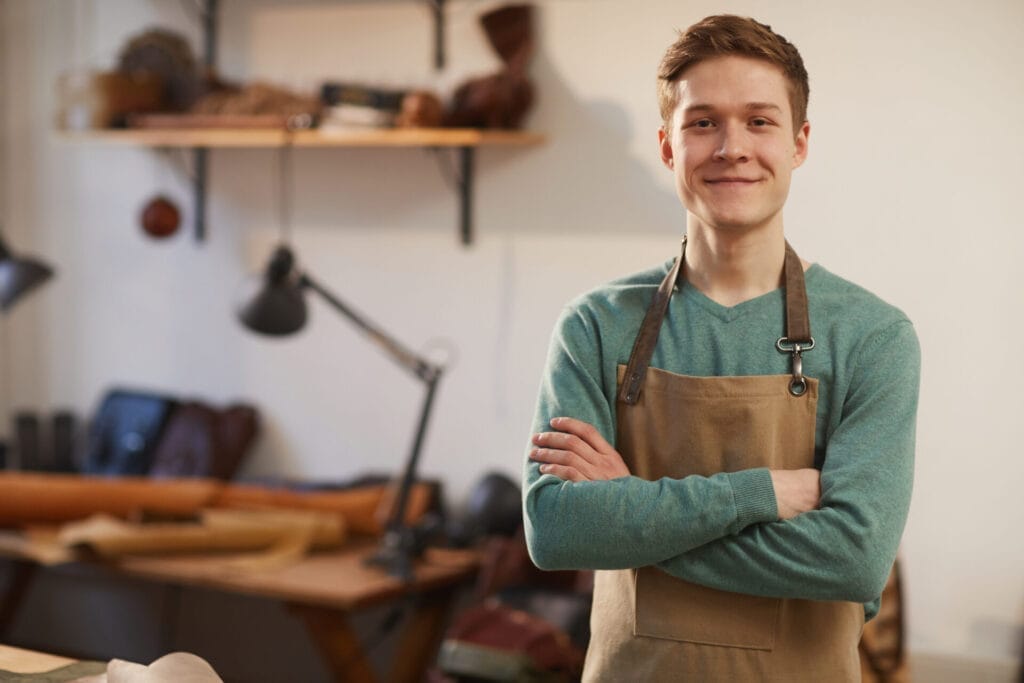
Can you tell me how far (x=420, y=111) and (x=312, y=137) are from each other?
1.09ft

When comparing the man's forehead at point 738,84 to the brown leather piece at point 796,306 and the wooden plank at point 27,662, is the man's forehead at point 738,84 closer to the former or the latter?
the brown leather piece at point 796,306

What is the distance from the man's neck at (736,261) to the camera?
1746 millimetres

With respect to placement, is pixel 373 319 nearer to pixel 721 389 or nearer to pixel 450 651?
pixel 450 651

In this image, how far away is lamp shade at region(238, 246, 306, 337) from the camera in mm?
3436

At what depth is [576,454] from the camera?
1.72 metres

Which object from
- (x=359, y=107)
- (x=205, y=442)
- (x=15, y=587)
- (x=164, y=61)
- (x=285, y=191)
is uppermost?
(x=164, y=61)

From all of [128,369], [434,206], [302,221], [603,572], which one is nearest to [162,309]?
[128,369]

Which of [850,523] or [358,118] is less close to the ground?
[358,118]

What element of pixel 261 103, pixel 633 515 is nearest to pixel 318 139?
pixel 261 103

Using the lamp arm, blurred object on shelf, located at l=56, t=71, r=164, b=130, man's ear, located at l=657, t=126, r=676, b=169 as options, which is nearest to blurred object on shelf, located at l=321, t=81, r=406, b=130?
the lamp arm

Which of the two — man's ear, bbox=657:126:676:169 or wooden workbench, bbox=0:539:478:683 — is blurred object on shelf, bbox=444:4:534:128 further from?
man's ear, bbox=657:126:676:169

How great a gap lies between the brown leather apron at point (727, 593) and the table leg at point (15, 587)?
9.09 ft

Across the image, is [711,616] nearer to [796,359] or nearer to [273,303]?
[796,359]

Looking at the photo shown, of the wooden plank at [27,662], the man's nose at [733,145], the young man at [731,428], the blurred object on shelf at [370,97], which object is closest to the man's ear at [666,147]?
the young man at [731,428]
